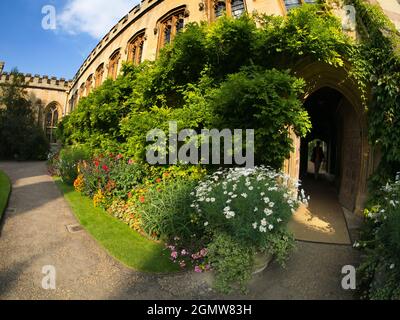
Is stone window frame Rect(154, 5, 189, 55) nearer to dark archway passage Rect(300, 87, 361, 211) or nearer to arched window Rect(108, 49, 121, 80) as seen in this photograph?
arched window Rect(108, 49, 121, 80)

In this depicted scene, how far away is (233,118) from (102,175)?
447 centimetres

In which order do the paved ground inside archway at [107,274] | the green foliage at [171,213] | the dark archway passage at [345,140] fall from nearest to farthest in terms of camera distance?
the paved ground inside archway at [107,274] → the green foliage at [171,213] → the dark archway passage at [345,140]

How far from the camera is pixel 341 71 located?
23.7 feet

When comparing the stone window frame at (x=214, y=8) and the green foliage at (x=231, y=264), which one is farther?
the stone window frame at (x=214, y=8)

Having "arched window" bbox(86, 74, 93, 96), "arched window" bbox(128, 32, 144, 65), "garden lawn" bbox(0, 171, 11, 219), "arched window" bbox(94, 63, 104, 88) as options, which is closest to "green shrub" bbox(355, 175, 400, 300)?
"garden lawn" bbox(0, 171, 11, 219)

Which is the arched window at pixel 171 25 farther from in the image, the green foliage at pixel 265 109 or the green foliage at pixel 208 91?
the green foliage at pixel 265 109

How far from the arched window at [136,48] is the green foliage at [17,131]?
41.9 feet

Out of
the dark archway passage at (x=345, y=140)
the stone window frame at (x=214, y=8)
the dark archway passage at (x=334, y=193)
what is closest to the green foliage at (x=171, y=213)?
the dark archway passage at (x=334, y=193)

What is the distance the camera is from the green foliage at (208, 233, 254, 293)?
397 cm

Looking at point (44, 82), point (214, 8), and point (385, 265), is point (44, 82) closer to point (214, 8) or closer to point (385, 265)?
point (214, 8)

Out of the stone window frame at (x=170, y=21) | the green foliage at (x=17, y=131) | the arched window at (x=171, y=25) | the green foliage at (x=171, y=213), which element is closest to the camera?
the green foliage at (x=171, y=213)

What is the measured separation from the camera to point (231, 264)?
A: 3961mm

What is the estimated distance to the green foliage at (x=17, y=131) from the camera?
2162 centimetres
